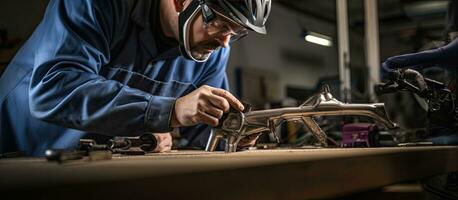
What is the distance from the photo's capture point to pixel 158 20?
939mm

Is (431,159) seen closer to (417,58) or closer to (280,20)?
(417,58)

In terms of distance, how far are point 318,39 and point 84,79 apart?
1.47 metres

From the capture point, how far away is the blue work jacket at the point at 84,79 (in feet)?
2.57

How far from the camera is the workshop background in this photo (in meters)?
0.86

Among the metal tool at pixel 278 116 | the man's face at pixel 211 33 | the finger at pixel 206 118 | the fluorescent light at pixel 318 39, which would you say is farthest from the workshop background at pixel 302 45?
the finger at pixel 206 118

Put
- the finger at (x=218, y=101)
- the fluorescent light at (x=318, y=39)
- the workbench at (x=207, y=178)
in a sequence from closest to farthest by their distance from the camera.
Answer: the workbench at (x=207, y=178) < the finger at (x=218, y=101) < the fluorescent light at (x=318, y=39)

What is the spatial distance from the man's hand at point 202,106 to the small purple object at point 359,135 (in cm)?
33

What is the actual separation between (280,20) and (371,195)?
138 cm

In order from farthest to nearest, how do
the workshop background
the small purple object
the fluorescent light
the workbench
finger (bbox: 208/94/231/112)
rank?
the fluorescent light
the small purple object
the workshop background
finger (bbox: 208/94/231/112)
the workbench

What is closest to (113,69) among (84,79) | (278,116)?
(84,79)

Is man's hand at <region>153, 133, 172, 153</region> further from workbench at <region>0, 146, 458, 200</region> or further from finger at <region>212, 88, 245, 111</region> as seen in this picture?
workbench at <region>0, 146, 458, 200</region>

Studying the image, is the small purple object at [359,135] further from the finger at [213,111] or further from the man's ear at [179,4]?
the man's ear at [179,4]

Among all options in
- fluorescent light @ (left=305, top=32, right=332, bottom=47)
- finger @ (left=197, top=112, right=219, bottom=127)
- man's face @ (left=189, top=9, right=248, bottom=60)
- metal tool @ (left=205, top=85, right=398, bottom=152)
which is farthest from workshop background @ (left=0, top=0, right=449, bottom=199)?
finger @ (left=197, top=112, right=219, bottom=127)

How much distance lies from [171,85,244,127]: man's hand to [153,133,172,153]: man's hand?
0.36 feet
